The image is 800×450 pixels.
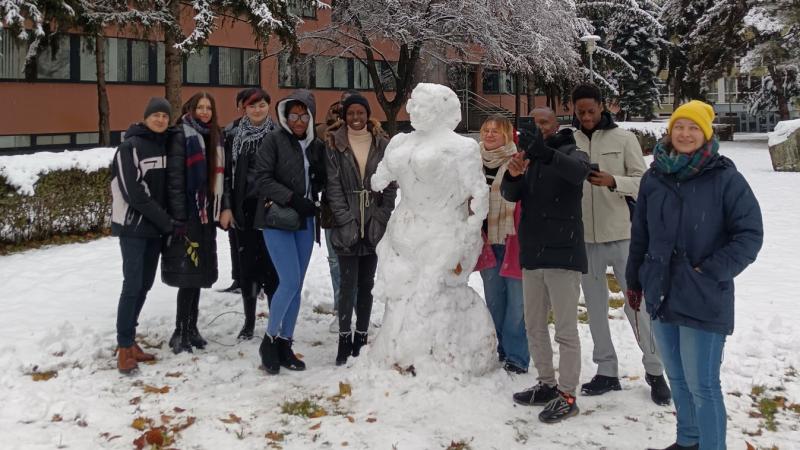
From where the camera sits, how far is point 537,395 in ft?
14.7

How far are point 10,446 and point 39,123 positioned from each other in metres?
19.6

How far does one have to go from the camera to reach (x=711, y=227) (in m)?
3.34

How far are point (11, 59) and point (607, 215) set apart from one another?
802 inches

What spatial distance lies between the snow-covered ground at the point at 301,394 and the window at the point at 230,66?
68.8ft

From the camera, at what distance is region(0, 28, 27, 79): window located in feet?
65.1

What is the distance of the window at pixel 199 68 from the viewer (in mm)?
25219

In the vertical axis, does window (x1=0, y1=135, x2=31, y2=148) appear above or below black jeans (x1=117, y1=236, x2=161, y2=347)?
above

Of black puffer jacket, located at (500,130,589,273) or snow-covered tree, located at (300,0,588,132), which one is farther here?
snow-covered tree, located at (300,0,588,132)

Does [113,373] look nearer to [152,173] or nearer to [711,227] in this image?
[152,173]

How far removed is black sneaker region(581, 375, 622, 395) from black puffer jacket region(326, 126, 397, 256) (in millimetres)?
1802

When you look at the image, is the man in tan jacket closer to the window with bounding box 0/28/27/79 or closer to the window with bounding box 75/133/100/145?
the window with bounding box 0/28/27/79

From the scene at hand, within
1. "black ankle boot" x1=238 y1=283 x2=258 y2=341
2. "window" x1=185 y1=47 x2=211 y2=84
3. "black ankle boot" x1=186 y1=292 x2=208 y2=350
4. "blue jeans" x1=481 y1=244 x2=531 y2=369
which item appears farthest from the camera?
"window" x1=185 y1=47 x2=211 y2=84

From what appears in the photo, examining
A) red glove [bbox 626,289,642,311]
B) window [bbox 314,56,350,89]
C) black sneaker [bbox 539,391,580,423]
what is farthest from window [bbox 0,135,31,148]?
red glove [bbox 626,289,642,311]

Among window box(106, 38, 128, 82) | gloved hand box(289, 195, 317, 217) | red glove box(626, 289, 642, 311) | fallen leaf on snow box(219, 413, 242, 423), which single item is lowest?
fallen leaf on snow box(219, 413, 242, 423)
